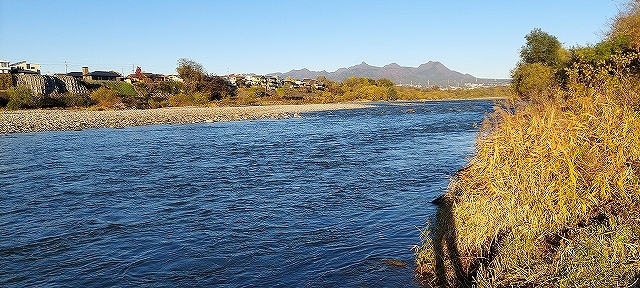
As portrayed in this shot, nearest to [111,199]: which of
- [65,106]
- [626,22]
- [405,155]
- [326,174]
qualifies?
[326,174]

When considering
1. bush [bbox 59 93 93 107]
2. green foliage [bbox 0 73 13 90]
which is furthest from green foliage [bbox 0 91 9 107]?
green foliage [bbox 0 73 13 90]

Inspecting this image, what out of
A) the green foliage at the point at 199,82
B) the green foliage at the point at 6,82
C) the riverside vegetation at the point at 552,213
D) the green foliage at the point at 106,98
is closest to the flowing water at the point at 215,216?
the riverside vegetation at the point at 552,213

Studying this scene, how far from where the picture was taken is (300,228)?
31.7ft

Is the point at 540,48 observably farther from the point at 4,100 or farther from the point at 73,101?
the point at 4,100

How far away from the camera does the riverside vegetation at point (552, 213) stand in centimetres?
519

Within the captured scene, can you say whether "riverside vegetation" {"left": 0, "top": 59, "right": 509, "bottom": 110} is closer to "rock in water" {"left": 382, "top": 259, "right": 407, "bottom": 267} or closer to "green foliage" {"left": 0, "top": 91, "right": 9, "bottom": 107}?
"green foliage" {"left": 0, "top": 91, "right": 9, "bottom": 107}

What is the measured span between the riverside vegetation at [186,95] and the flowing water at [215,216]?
57.1 feet

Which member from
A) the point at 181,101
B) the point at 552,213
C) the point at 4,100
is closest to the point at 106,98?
the point at 181,101

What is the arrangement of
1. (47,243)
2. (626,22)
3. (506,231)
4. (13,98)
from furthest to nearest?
(13,98) → (626,22) → (47,243) → (506,231)

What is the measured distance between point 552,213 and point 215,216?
279 inches

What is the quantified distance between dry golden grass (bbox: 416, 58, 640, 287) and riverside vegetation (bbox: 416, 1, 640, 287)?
13mm

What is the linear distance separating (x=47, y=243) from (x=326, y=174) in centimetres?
898

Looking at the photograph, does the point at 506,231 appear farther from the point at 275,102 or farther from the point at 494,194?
the point at 275,102

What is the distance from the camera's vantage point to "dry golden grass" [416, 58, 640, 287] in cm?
518
